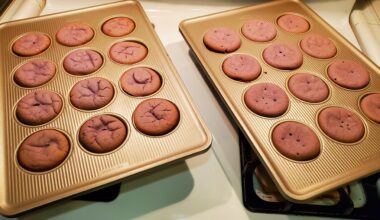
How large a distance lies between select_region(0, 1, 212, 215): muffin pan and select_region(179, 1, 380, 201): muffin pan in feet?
0.41

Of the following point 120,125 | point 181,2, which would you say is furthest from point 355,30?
point 120,125

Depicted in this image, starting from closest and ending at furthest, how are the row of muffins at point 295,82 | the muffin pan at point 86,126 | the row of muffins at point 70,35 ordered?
the muffin pan at point 86,126
the row of muffins at point 295,82
the row of muffins at point 70,35

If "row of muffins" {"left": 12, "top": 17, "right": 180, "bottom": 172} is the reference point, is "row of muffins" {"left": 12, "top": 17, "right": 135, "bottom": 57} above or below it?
above

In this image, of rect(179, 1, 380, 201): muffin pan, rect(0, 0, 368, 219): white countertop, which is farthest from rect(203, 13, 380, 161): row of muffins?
rect(0, 0, 368, 219): white countertop

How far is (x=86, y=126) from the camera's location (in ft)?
2.44

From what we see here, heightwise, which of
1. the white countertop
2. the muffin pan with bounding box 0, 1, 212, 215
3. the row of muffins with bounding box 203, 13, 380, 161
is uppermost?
the row of muffins with bounding box 203, 13, 380, 161

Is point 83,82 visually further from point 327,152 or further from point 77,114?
point 327,152

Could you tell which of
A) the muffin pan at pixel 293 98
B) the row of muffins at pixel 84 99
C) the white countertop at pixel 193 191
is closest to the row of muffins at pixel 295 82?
the muffin pan at pixel 293 98

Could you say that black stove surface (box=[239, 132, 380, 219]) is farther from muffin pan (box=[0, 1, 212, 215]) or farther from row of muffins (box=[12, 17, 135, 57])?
row of muffins (box=[12, 17, 135, 57])

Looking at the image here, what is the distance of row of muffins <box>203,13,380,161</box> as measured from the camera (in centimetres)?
74

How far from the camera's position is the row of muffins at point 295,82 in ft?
2.44

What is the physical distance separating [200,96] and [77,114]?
367 millimetres

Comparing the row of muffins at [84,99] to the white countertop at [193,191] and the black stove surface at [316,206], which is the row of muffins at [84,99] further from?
the black stove surface at [316,206]

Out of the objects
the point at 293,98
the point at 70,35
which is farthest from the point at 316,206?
the point at 70,35
